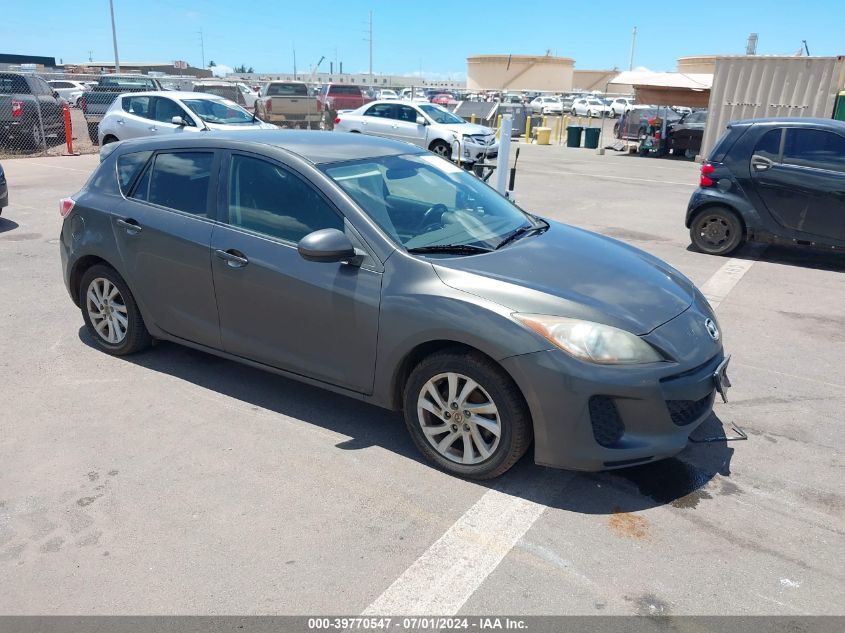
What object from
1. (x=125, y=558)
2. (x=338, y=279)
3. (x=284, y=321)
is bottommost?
(x=125, y=558)

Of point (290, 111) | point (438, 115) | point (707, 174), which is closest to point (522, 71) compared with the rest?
point (290, 111)

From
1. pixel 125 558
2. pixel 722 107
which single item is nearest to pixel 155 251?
pixel 125 558

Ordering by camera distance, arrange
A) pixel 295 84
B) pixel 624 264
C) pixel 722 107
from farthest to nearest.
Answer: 1. pixel 295 84
2. pixel 722 107
3. pixel 624 264

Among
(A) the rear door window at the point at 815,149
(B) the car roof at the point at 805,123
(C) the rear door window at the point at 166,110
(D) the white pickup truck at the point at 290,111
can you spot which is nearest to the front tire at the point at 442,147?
(D) the white pickup truck at the point at 290,111

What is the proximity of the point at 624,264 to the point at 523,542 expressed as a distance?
1771mm

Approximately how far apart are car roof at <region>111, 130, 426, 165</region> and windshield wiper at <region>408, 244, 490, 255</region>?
838 millimetres

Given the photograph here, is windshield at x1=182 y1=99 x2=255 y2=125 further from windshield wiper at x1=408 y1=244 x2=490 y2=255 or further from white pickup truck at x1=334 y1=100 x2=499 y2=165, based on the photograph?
windshield wiper at x1=408 y1=244 x2=490 y2=255

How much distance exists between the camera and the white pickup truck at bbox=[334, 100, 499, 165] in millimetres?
17906

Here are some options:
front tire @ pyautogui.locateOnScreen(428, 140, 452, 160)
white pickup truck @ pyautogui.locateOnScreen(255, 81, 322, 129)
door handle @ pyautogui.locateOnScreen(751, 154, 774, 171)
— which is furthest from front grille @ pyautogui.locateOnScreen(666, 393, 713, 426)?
white pickup truck @ pyautogui.locateOnScreen(255, 81, 322, 129)

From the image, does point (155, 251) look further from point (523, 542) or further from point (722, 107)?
point (722, 107)

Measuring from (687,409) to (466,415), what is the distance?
1092 millimetres

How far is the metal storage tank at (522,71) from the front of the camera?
82.6m

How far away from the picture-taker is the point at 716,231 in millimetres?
8961

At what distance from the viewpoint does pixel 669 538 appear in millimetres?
3205
